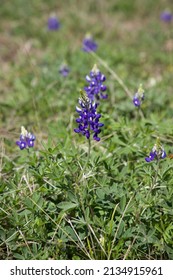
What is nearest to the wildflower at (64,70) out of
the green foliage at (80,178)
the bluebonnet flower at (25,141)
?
the green foliage at (80,178)

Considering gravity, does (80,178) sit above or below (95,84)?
below

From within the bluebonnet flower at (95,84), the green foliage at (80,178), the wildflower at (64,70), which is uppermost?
the wildflower at (64,70)

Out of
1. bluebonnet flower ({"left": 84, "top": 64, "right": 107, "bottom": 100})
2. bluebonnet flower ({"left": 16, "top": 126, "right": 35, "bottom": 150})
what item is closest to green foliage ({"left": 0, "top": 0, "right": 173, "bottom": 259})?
bluebonnet flower ({"left": 16, "top": 126, "right": 35, "bottom": 150})

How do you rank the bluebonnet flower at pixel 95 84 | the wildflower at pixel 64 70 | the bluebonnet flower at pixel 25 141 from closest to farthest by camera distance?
the bluebonnet flower at pixel 25 141
the bluebonnet flower at pixel 95 84
the wildflower at pixel 64 70

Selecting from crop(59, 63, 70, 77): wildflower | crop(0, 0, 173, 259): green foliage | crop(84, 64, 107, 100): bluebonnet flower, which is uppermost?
crop(59, 63, 70, 77): wildflower

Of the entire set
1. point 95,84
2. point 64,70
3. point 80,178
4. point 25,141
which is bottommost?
point 80,178

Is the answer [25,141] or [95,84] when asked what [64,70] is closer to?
[95,84]

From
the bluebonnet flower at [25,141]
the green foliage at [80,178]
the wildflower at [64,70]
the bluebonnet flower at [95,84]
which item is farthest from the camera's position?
the wildflower at [64,70]

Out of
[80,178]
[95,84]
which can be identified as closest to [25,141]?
[80,178]

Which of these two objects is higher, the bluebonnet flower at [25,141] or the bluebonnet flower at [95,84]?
the bluebonnet flower at [95,84]

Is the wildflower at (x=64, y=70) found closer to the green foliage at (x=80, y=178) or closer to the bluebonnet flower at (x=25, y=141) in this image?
the green foliage at (x=80, y=178)

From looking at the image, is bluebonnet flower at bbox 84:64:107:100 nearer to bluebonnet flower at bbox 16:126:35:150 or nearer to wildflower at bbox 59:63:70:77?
bluebonnet flower at bbox 16:126:35:150

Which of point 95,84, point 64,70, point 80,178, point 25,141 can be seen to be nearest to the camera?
point 80,178
